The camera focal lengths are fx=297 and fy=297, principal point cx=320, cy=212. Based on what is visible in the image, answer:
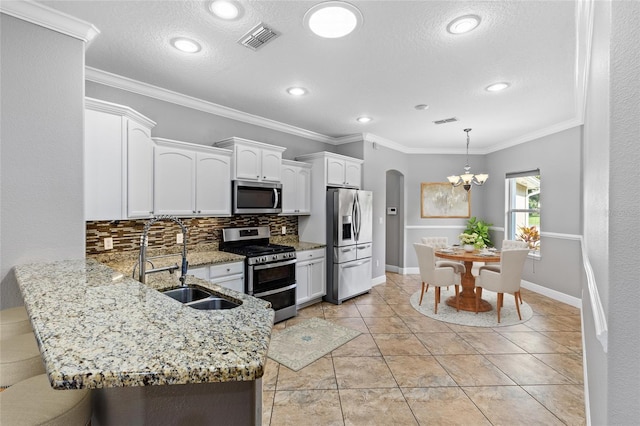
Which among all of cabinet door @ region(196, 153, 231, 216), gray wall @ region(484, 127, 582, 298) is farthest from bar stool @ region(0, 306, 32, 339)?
gray wall @ region(484, 127, 582, 298)

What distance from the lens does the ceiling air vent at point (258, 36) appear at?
2176mm

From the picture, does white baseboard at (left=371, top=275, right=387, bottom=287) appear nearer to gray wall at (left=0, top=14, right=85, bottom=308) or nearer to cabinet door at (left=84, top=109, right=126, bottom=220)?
cabinet door at (left=84, top=109, right=126, bottom=220)

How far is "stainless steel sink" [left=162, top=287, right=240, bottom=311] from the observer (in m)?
1.68

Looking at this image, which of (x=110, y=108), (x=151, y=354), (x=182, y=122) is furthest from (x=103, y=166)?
(x=151, y=354)

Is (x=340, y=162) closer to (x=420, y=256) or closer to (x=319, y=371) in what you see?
(x=420, y=256)

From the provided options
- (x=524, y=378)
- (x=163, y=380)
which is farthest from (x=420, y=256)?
(x=163, y=380)

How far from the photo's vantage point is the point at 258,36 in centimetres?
226

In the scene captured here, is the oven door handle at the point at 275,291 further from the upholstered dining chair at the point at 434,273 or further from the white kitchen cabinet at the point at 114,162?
the upholstered dining chair at the point at 434,273

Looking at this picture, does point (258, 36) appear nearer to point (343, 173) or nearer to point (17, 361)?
point (17, 361)

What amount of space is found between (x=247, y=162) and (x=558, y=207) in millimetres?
4726

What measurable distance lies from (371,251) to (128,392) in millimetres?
4437

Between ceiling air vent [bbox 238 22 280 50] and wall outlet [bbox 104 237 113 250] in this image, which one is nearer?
ceiling air vent [bbox 238 22 280 50]

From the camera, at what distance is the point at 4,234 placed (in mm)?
1838

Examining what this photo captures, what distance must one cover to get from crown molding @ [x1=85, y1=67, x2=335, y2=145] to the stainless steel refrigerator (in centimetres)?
126
